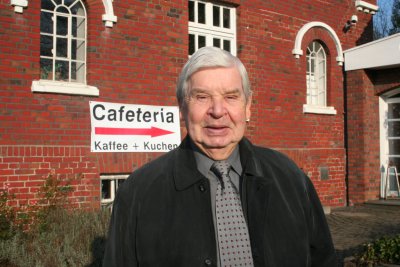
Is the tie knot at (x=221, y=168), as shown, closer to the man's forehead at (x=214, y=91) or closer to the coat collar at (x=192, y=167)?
the coat collar at (x=192, y=167)

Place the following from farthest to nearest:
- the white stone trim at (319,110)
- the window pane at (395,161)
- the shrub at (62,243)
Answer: the window pane at (395,161) → the white stone trim at (319,110) → the shrub at (62,243)

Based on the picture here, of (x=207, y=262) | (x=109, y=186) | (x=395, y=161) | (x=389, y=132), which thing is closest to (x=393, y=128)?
(x=389, y=132)

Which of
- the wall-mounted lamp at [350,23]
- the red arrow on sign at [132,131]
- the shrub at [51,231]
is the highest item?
the wall-mounted lamp at [350,23]

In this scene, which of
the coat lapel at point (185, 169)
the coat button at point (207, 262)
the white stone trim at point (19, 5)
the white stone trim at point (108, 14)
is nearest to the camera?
the coat button at point (207, 262)

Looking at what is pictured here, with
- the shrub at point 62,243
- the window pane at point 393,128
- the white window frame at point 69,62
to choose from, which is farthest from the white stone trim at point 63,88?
the window pane at point 393,128

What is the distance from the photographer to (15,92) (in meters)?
6.81

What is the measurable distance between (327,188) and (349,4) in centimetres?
501

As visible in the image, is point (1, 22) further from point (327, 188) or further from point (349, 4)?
point (349, 4)

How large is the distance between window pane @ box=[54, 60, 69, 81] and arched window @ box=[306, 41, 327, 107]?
20.5ft

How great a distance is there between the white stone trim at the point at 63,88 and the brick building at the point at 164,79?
0.02 meters

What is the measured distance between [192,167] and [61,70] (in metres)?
5.97

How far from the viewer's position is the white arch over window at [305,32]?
1069cm

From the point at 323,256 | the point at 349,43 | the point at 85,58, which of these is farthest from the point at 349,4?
the point at 323,256

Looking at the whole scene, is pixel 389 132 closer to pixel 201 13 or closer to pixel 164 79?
pixel 201 13
